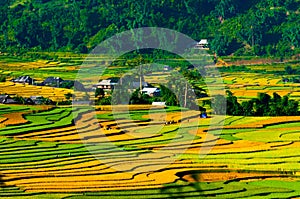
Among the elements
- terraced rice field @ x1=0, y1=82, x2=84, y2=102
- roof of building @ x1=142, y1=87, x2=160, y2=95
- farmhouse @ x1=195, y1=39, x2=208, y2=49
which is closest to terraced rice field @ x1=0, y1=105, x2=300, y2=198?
terraced rice field @ x1=0, y1=82, x2=84, y2=102

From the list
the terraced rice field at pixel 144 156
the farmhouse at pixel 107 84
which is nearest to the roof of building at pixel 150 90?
the farmhouse at pixel 107 84

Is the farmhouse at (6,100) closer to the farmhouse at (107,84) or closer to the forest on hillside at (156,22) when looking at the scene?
the farmhouse at (107,84)

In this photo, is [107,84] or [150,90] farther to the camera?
[107,84]

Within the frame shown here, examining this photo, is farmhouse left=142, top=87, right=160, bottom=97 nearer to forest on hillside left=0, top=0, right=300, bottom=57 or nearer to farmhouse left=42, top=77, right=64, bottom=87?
farmhouse left=42, top=77, right=64, bottom=87

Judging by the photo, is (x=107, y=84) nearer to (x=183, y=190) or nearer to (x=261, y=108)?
(x=261, y=108)

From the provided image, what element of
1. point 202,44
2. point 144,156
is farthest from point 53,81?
point 144,156

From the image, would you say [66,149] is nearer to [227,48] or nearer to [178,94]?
[178,94]
